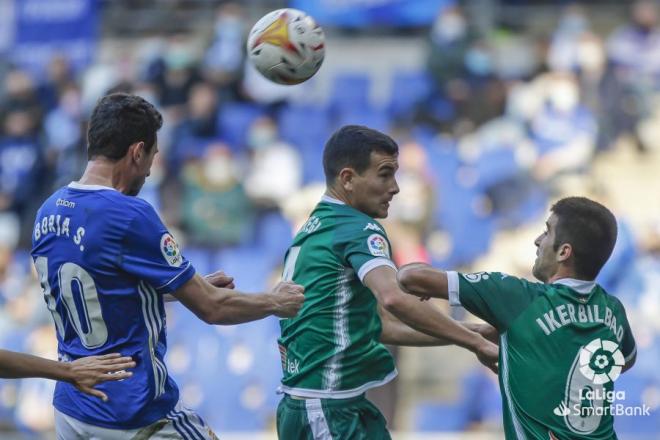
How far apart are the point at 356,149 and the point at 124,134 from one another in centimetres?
130

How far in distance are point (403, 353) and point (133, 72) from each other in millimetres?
5931

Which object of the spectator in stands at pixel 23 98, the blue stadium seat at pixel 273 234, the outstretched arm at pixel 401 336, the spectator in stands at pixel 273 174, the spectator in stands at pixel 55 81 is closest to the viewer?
the outstretched arm at pixel 401 336

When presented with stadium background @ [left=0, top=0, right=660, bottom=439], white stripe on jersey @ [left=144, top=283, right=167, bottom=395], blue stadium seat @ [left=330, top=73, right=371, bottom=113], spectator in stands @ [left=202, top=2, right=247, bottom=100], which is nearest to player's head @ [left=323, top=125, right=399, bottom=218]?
white stripe on jersey @ [left=144, top=283, right=167, bottom=395]

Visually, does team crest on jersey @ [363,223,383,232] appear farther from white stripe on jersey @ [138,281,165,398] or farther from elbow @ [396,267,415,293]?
white stripe on jersey @ [138,281,165,398]

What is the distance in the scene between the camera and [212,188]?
48.8 ft

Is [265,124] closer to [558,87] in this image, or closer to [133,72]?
[133,72]

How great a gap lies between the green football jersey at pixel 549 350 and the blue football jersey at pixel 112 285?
138 centimetres

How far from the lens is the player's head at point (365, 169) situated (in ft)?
A: 19.9

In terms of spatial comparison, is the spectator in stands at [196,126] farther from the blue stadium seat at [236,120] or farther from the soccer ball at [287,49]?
the soccer ball at [287,49]

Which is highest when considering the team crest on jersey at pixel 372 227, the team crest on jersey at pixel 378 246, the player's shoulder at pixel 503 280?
the team crest on jersey at pixel 372 227

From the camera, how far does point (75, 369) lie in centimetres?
513

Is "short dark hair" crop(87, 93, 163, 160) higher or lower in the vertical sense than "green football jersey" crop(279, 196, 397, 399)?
higher

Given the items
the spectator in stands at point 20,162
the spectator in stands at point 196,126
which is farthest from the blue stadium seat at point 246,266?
the spectator in stands at point 20,162

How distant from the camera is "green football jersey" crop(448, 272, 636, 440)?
A: 5.11 m
